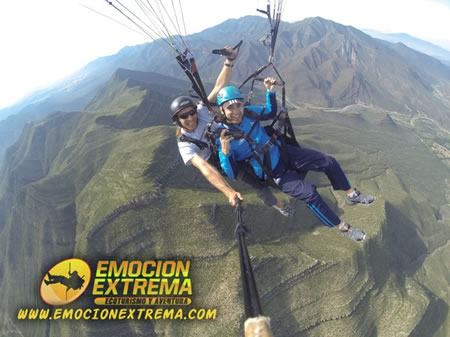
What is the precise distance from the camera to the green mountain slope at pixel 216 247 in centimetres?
7219

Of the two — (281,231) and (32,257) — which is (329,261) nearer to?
(281,231)

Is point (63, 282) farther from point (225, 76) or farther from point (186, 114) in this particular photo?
point (186, 114)

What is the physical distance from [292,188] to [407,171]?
212 m

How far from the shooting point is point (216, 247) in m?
74.3

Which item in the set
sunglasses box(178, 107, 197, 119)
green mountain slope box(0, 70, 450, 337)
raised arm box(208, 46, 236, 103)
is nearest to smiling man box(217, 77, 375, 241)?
sunglasses box(178, 107, 197, 119)

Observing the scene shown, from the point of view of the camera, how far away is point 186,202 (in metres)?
83.6

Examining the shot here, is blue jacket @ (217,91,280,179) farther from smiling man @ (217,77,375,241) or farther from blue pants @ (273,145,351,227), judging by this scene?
blue pants @ (273,145,351,227)

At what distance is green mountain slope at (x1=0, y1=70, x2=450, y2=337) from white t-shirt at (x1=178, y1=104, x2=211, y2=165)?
51031mm

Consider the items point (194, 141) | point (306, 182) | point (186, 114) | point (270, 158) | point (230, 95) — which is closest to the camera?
point (230, 95)

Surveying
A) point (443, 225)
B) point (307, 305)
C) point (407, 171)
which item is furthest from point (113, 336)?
point (407, 171)

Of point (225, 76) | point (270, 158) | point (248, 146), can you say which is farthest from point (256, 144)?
point (225, 76)

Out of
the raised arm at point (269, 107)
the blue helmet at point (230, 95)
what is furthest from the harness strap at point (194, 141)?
the raised arm at point (269, 107)

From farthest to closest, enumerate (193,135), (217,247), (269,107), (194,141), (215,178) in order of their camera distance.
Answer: (217,247), (269,107), (193,135), (194,141), (215,178)

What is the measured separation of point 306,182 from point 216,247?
68.0 meters
